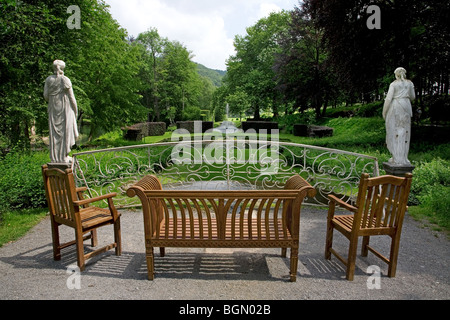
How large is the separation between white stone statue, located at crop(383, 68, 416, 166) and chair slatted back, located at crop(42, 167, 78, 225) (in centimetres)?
563

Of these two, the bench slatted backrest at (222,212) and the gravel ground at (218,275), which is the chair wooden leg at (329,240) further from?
the bench slatted backrest at (222,212)

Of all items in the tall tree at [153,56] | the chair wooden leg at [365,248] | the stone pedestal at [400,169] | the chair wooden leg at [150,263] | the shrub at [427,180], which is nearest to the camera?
the chair wooden leg at [150,263]

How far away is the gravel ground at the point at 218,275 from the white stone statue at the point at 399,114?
5.98 feet

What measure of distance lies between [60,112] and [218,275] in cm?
436

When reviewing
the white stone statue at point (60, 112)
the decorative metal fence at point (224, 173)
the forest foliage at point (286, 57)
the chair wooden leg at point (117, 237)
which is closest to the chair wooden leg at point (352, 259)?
the decorative metal fence at point (224, 173)

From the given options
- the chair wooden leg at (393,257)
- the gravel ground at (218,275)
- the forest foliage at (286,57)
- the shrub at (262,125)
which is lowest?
the gravel ground at (218,275)

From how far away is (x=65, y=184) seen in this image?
356 cm

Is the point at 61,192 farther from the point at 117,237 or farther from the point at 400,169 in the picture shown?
the point at 400,169

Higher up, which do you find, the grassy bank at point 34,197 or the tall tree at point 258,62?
the tall tree at point 258,62

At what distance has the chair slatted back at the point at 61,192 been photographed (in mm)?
3535

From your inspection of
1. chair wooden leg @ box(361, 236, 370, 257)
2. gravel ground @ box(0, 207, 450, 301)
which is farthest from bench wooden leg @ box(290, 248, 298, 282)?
chair wooden leg @ box(361, 236, 370, 257)

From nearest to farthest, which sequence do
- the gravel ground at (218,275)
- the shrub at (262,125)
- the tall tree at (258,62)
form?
the gravel ground at (218,275) < the shrub at (262,125) < the tall tree at (258,62)

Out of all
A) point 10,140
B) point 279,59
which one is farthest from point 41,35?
point 279,59

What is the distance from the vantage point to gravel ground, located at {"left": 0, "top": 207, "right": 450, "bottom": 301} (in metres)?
3.13
